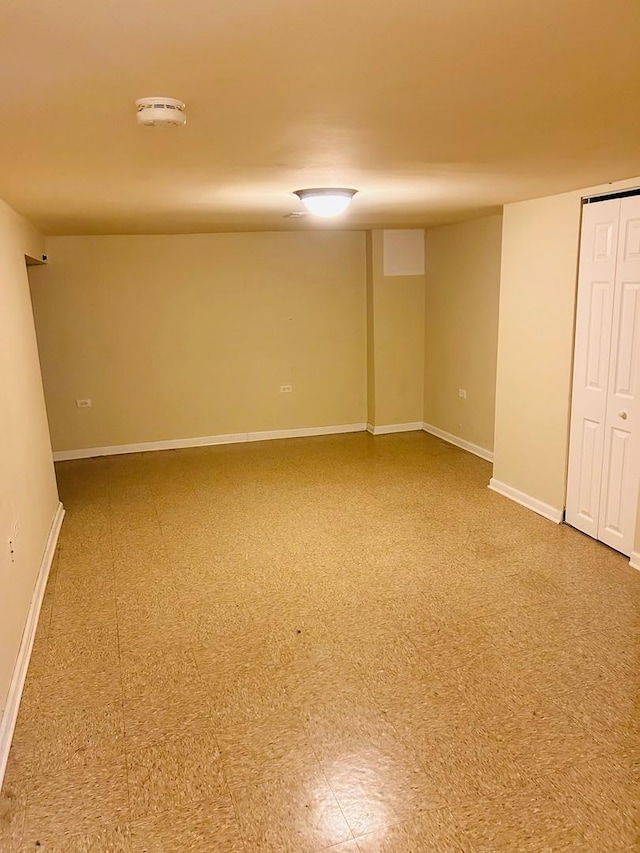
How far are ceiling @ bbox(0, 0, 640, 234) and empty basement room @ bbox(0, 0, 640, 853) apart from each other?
1 centimetres

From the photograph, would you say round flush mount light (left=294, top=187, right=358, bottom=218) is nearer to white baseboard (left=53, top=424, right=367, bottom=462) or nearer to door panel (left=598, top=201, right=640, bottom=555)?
door panel (left=598, top=201, right=640, bottom=555)

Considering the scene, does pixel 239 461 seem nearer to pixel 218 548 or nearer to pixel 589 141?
pixel 218 548

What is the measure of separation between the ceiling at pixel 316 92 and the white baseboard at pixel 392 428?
155 inches

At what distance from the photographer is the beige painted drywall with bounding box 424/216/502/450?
223 inches

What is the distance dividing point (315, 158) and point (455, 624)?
7.77ft

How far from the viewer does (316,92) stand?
166 centimetres

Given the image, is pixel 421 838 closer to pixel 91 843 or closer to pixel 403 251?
pixel 91 843

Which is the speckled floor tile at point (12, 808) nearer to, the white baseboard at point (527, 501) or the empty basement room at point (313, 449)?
the empty basement room at point (313, 449)

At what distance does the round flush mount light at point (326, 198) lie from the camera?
3.48 metres

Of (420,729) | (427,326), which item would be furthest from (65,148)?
(427,326)

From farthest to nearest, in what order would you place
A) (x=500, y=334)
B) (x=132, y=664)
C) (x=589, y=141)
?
(x=500, y=334) → (x=132, y=664) → (x=589, y=141)

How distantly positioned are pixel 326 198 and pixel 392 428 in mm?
3921

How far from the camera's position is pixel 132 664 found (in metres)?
2.96

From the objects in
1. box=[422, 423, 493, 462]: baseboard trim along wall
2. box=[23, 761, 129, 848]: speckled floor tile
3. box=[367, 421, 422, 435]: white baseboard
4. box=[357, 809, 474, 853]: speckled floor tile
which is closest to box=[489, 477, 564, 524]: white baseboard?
box=[422, 423, 493, 462]: baseboard trim along wall
